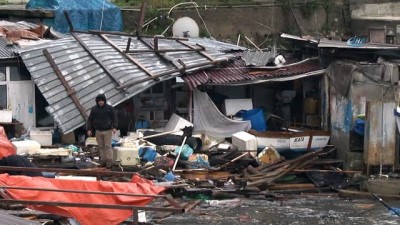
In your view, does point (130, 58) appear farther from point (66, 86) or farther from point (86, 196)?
point (86, 196)

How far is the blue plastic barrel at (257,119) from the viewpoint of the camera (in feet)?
75.6

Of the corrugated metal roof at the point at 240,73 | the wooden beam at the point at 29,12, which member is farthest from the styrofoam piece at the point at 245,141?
the wooden beam at the point at 29,12

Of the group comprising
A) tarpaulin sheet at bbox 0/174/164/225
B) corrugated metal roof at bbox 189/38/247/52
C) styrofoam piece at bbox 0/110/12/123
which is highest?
corrugated metal roof at bbox 189/38/247/52

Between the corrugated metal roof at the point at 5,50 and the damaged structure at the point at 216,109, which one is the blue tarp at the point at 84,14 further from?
the corrugated metal roof at the point at 5,50

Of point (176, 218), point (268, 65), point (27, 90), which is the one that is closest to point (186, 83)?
point (268, 65)

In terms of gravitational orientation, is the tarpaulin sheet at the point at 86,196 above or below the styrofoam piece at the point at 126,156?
above

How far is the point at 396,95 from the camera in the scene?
20219mm

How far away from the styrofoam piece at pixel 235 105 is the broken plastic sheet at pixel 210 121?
0.64 meters

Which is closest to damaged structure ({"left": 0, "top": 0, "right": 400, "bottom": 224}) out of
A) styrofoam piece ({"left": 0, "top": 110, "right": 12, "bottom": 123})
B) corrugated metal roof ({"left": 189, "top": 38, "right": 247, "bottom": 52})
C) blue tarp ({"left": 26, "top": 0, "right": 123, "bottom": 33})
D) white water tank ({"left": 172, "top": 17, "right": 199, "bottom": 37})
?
styrofoam piece ({"left": 0, "top": 110, "right": 12, "bottom": 123})

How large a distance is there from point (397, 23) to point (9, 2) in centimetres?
1536

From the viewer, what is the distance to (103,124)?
63.9ft

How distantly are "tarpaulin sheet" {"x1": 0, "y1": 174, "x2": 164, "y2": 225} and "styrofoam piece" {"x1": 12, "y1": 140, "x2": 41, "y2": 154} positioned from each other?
27.7ft

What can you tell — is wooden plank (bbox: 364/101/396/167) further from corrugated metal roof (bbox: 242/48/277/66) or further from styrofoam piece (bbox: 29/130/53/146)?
styrofoam piece (bbox: 29/130/53/146)

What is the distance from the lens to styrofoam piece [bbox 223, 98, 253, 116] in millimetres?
23438
